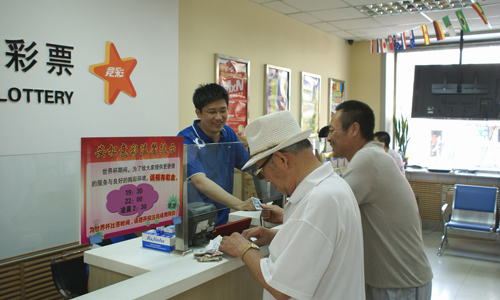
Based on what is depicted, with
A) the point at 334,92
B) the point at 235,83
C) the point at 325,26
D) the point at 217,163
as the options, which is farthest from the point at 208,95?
the point at 334,92

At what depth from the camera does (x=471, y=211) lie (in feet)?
21.3

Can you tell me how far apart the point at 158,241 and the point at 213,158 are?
515mm

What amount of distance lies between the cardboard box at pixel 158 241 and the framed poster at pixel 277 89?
12.5ft

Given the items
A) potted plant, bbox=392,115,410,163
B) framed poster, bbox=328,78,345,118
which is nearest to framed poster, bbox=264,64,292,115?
framed poster, bbox=328,78,345,118

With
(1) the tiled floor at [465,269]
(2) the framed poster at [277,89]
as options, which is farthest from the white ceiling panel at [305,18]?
(1) the tiled floor at [465,269]

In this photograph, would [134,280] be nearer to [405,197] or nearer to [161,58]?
[405,197]

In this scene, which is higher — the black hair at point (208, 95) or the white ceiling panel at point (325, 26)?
the white ceiling panel at point (325, 26)

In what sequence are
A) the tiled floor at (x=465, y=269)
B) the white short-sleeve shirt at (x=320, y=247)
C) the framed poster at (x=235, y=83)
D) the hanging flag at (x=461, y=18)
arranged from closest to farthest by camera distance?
the white short-sleeve shirt at (x=320, y=247), the tiled floor at (x=465, y=269), the framed poster at (x=235, y=83), the hanging flag at (x=461, y=18)

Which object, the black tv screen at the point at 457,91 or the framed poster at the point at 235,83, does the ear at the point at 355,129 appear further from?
the black tv screen at the point at 457,91

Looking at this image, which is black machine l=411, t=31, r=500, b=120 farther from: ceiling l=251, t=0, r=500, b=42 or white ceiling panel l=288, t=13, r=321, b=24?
white ceiling panel l=288, t=13, r=321, b=24

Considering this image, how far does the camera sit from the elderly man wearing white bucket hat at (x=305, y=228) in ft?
4.31

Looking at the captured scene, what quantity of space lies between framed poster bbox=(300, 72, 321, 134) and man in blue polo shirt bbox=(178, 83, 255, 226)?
153 inches

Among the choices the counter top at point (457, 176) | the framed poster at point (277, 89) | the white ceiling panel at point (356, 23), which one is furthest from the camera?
the counter top at point (457, 176)

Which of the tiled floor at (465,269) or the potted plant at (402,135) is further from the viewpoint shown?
the potted plant at (402,135)
